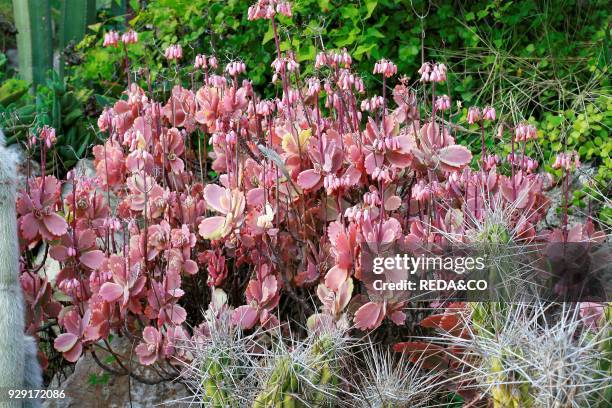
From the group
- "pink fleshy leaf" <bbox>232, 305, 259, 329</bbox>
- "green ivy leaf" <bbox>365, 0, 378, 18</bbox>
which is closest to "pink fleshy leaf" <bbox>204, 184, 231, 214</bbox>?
"pink fleshy leaf" <bbox>232, 305, 259, 329</bbox>

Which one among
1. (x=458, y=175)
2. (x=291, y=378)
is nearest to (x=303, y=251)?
(x=458, y=175)

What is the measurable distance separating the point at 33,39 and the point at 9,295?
13.3ft

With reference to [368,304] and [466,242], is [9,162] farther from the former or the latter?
[466,242]

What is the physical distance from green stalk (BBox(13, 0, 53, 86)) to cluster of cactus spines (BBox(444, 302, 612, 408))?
4756 mm

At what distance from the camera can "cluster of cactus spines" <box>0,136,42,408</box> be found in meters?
2.63

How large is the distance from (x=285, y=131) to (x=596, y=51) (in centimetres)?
312

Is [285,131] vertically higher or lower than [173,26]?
higher

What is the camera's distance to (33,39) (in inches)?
248

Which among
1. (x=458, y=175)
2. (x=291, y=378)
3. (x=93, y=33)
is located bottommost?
(x=93, y=33)

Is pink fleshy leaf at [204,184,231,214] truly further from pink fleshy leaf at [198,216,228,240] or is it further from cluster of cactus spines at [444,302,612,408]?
cluster of cactus spines at [444,302,612,408]

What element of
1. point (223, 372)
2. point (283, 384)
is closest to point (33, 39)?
point (223, 372)

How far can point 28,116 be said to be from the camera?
5.04m

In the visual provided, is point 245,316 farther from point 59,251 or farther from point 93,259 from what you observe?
point 59,251
